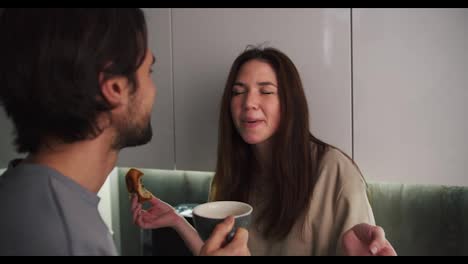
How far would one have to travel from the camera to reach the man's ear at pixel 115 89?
1.43 feet

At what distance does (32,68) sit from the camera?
42 cm

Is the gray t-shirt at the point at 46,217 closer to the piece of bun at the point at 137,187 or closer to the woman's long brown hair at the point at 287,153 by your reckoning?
the piece of bun at the point at 137,187

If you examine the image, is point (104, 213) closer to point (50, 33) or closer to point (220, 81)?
point (220, 81)

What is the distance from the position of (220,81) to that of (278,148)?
329 millimetres

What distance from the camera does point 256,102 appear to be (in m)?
0.94

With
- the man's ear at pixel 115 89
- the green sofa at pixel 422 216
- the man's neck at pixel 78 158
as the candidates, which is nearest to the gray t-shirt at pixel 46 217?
the man's neck at pixel 78 158

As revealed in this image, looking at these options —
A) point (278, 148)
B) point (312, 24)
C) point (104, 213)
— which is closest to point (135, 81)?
point (278, 148)

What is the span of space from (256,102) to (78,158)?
557mm

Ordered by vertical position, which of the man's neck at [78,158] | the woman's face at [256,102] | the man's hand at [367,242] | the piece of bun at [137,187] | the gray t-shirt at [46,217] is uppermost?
the woman's face at [256,102]

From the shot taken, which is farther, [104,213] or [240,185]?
[104,213]

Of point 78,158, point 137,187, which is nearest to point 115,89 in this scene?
point 78,158

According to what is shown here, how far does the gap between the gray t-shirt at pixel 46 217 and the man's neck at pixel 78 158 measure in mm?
14

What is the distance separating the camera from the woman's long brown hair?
0.94 metres

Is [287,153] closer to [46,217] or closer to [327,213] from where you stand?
[327,213]
